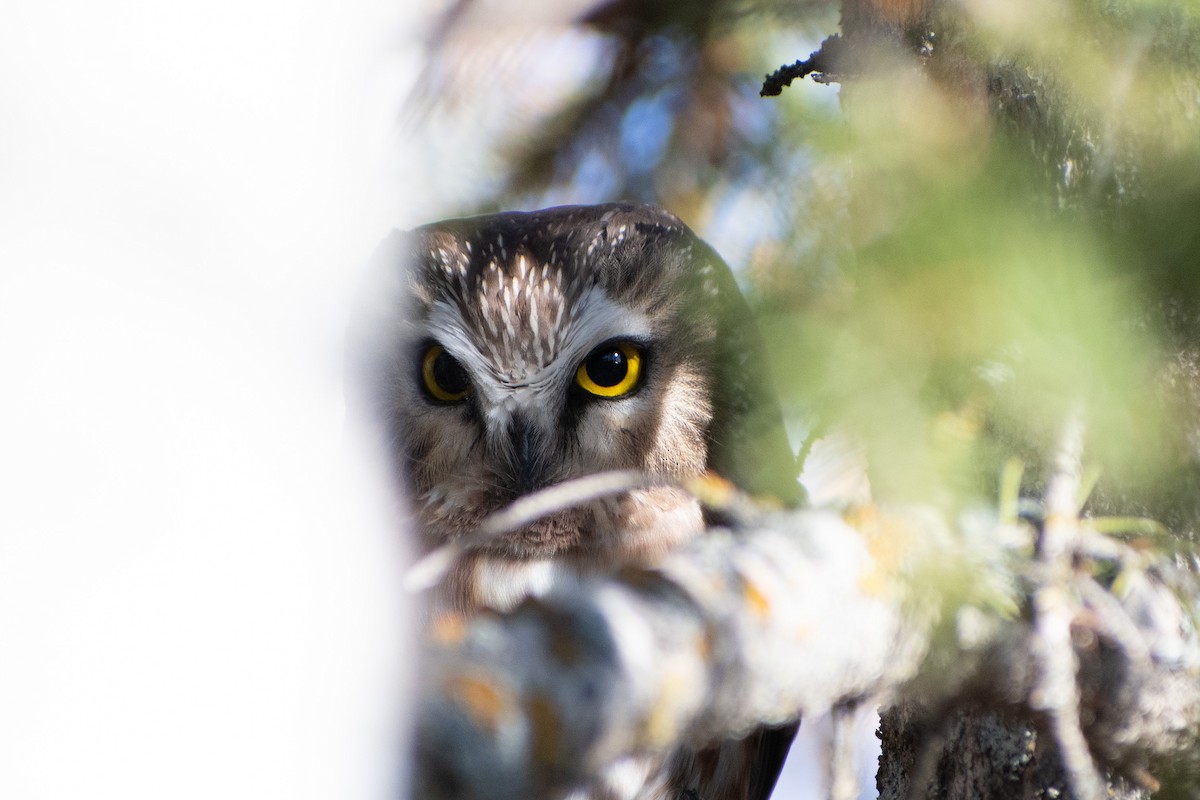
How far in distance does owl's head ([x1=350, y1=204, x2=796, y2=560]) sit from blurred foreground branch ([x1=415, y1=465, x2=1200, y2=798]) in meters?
1.14

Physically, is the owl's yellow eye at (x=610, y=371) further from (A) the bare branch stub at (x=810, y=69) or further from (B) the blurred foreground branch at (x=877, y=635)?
(B) the blurred foreground branch at (x=877, y=635)

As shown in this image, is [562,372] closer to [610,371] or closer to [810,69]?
[610,371]

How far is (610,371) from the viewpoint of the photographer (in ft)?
6.72

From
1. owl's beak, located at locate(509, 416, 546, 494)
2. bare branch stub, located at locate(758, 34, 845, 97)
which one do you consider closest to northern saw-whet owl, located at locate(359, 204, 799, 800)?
owl's beak, located at locate(509, 416, 546, 494)

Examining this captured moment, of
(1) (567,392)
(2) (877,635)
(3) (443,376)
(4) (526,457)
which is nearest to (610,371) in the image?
(1) (567,392)

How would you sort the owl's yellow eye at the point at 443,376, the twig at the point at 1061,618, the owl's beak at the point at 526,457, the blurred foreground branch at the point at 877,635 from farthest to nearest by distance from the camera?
the owl's yellow eye at the point at 443,376 → the owl's beak at the point at 526,457 → the twig at the point at 1061,618 → the blurred foreground branch at the point at 877,635

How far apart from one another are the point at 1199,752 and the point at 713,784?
4.50 feet

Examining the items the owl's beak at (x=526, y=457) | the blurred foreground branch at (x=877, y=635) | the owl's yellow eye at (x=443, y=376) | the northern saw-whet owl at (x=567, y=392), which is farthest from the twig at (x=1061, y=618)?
the owl's yellow eye at (x=443, y=376)

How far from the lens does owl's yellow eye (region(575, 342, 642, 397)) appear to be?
6.69ft

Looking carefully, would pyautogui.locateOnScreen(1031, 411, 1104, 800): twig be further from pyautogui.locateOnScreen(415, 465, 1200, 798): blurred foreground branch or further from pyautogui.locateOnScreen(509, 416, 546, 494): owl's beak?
pyautogui.locateOnScreen(509, 416, 546, 494): owl's beak

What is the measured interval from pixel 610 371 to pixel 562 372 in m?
0.11

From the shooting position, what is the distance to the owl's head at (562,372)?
2.01 m

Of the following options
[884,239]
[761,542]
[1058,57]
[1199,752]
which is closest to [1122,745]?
[1199,752]

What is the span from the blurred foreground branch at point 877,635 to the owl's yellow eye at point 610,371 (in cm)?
119
